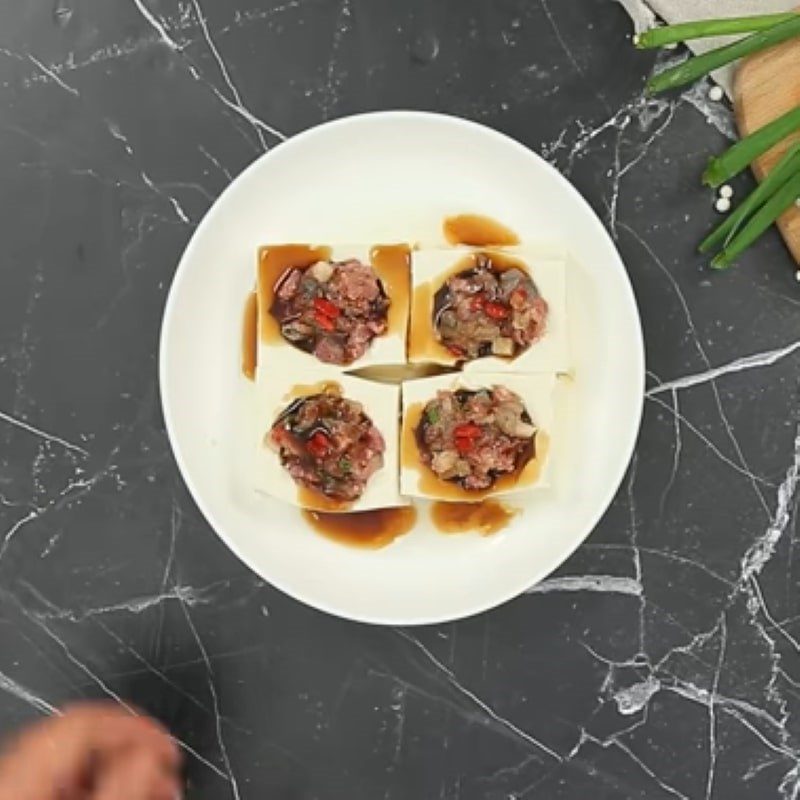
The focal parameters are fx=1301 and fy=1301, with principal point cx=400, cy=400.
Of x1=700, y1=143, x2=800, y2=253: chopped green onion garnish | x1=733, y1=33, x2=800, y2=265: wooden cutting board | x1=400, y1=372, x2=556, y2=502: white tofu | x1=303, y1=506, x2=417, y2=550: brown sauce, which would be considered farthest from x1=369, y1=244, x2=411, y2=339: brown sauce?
x1=733, y1=33, x2=800, y2=265: wooden cutting board

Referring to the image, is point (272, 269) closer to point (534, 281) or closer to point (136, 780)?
point (534, 281)

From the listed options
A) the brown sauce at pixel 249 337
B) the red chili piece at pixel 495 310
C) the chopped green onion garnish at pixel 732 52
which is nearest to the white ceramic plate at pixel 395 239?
the brown sauce at pixel 249 337

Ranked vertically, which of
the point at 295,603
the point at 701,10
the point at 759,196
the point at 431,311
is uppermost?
the point at 701,10

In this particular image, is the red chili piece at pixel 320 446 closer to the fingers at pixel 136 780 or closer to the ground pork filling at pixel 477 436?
the ground pork filling at pixel 477 436

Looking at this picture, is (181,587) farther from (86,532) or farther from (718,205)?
(718,205)

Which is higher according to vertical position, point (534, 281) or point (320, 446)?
point (534, 281)

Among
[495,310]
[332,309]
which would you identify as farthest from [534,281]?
[332,309]
